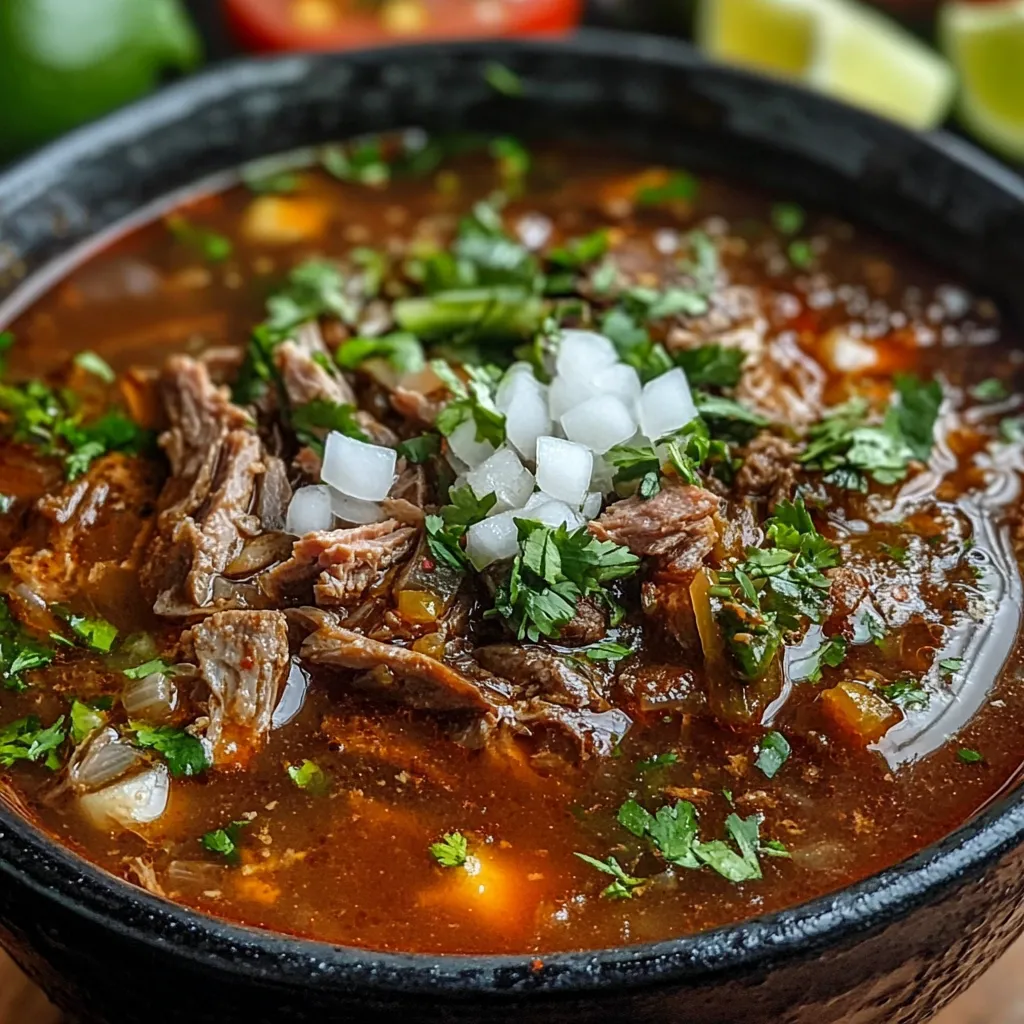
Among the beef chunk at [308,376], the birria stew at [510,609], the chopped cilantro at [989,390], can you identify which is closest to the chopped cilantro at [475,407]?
the birria stew at [510,609]

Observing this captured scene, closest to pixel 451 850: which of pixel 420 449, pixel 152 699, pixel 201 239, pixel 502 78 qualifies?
pixel 152 699

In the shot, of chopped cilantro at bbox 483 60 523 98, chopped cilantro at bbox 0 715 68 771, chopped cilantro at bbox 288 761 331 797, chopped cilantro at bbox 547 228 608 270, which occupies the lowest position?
chopped cilantro at bbox 288 761 331 797

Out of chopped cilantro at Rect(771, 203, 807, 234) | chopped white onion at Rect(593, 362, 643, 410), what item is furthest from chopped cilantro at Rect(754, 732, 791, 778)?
chopped cilantro at Rect(771, 203, 807, 234)

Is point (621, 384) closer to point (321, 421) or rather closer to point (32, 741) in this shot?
point (321, 421)

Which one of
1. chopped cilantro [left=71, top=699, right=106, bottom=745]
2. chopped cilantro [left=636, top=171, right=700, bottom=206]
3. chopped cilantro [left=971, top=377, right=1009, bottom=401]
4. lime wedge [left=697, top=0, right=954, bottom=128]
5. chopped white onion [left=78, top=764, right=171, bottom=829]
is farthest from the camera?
lime wedge [left=697, top=0, right=954, bottom=128]

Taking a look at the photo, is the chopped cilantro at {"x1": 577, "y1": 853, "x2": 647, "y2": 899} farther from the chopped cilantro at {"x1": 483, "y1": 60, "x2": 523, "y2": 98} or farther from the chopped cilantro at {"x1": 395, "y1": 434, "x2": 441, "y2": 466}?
the chopped cilantro at {"x1": 483, "y1": 60, "x2": 523, "y2": 98}

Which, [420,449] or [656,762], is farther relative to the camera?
[420,449]
